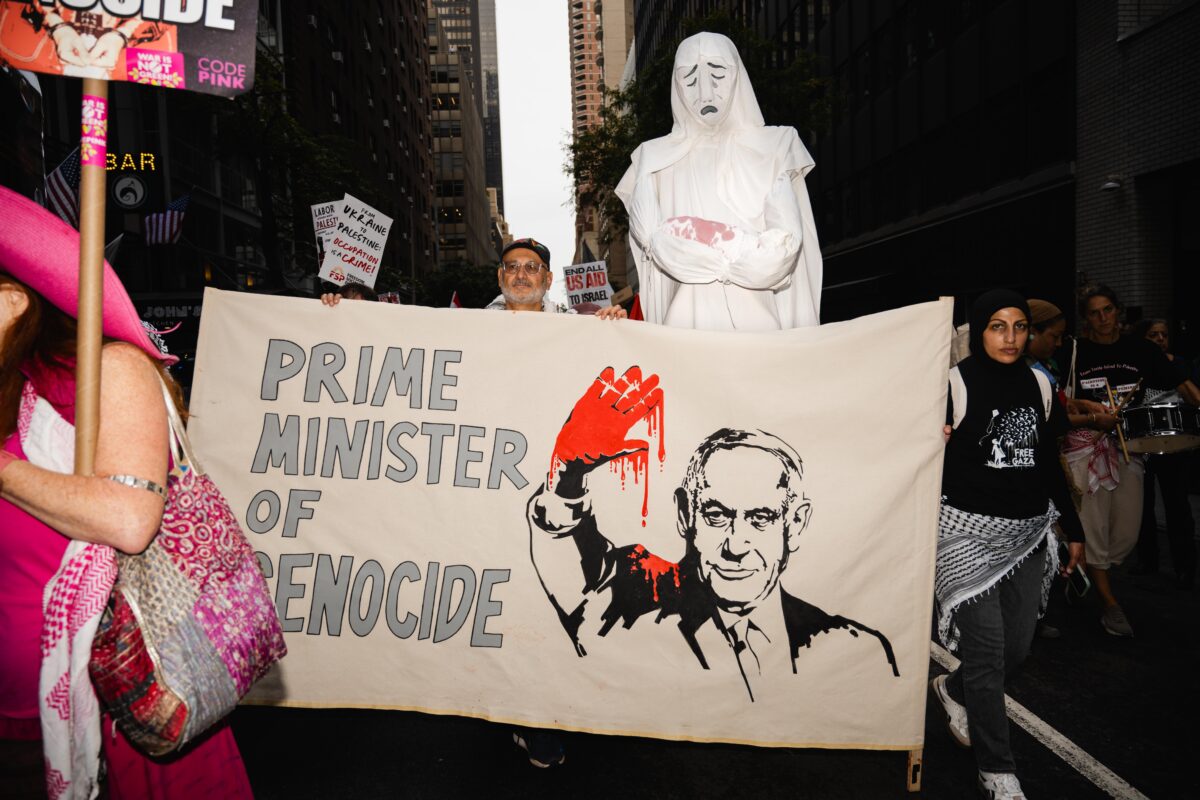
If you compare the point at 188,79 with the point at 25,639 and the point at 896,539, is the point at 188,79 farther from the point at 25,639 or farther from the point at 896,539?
the point at 896,539

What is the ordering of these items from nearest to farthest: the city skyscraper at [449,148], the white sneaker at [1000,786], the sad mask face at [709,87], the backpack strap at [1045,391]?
the white sneaker at [1000,786] < the backpack strap at [1045,391] < the sad mask face at [709,87] < the city skyscraper at [449,148]

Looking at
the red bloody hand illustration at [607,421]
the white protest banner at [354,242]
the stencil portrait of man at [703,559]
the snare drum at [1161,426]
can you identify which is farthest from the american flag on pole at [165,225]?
the snare drum at [1161,426]

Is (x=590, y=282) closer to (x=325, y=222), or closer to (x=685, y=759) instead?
(x=325, y=222)

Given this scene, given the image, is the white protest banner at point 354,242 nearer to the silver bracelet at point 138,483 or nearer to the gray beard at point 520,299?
the gray beard at point 520,299

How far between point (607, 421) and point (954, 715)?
203 centimetres

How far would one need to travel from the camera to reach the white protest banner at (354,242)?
30.6ft

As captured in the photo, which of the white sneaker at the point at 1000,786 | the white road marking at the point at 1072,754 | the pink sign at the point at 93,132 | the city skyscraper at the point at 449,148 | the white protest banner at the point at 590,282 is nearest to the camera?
the pink sign at the point at 93,132

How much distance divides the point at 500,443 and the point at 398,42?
65.7 m

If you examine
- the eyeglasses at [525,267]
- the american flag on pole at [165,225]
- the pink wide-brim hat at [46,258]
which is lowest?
the pink wide-brim hat at [46,258]

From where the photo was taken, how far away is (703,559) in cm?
285

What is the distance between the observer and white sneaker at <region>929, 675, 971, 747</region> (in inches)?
129

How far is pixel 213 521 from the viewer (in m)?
1.60

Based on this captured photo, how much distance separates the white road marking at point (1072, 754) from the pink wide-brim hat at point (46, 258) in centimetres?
324

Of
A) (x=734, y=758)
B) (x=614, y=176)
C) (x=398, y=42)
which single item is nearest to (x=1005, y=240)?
(x=614, y=176)
